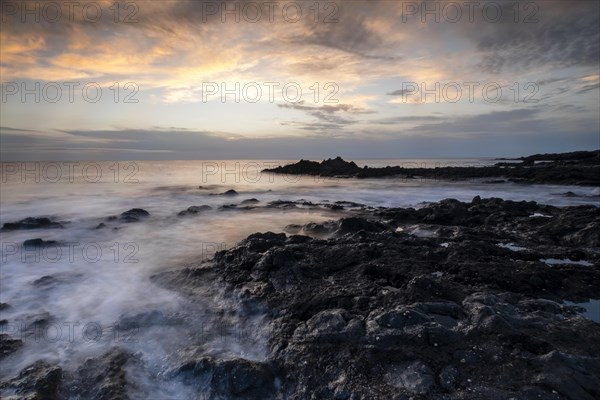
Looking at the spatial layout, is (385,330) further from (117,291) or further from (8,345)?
(117,291)


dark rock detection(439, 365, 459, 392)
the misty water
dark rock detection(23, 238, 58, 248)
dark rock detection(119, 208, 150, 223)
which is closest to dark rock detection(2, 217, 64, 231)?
the misty water

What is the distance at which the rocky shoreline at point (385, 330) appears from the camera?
141 inches

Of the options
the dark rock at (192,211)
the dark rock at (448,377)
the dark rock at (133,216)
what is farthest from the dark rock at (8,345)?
the dark rock at (192,211)

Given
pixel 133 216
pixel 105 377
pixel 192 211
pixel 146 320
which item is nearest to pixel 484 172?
pixel 192 211

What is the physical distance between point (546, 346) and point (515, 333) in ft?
1.00

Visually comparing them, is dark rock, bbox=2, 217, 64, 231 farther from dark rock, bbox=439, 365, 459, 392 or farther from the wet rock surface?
dark rock, bbox=439, 365, 459, 392

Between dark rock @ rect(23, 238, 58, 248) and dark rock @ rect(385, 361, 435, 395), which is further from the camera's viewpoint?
dark rock @ rect(23, 238, 58, 248)

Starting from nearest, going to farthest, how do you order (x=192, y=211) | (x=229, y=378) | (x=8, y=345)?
(x=229, y=378), (x=8, y=345), (x=192, y=211)

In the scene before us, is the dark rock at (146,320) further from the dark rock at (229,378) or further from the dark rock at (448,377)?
the dark rock at (448,377)

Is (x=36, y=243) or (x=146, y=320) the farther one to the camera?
(x=36, y=243)

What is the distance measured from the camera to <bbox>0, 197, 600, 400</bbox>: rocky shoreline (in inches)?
141

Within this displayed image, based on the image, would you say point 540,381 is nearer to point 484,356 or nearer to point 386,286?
point 484,356

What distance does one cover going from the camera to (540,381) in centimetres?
336

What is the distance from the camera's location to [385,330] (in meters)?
4.27
